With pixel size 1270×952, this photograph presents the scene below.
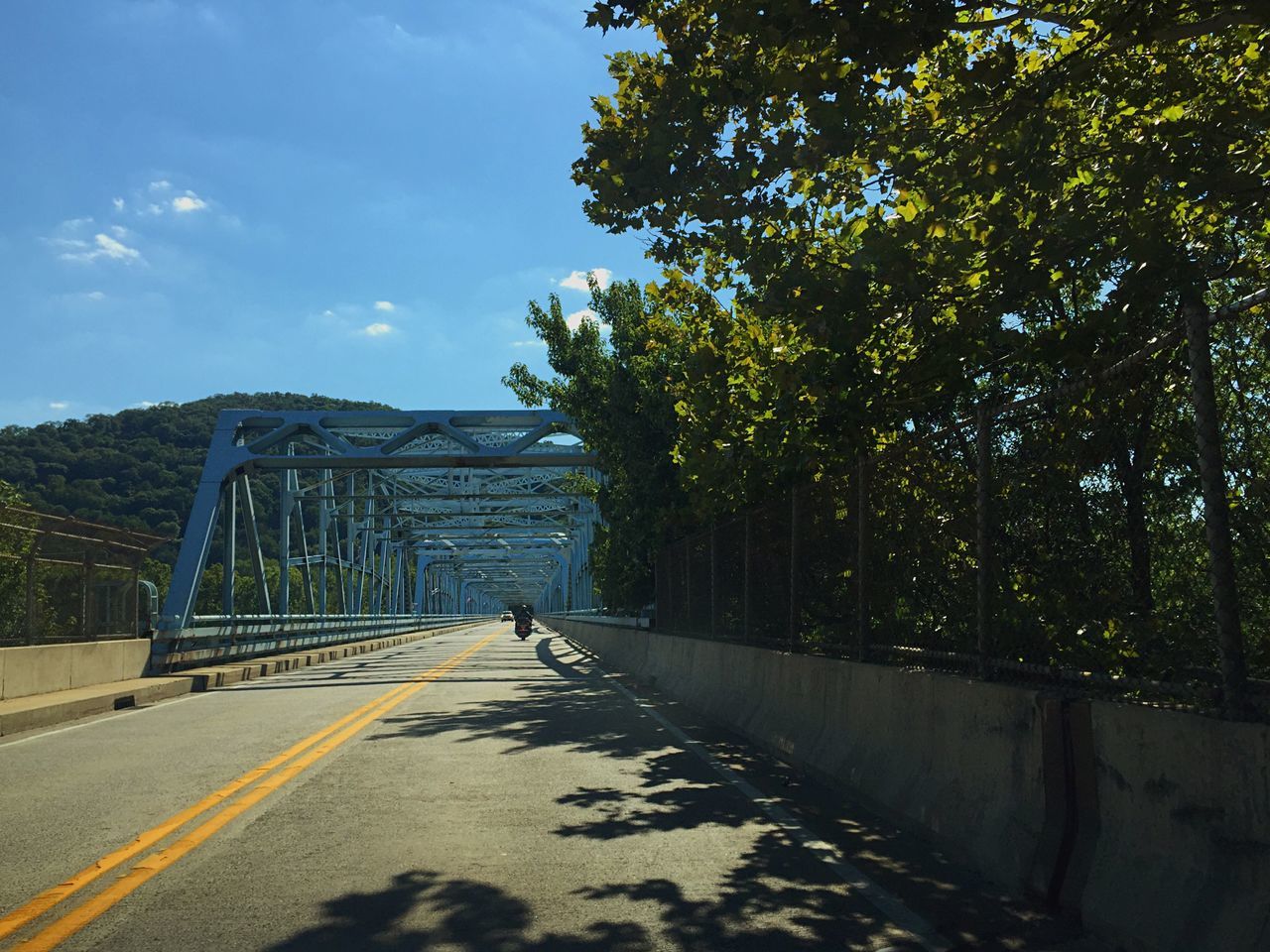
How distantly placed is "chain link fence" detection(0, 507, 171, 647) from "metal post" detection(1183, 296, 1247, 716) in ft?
47.6

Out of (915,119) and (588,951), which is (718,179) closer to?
(915,119)

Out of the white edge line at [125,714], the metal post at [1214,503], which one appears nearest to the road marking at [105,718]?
the white edge line at [125,714]

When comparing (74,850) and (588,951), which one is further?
A: (74,850)

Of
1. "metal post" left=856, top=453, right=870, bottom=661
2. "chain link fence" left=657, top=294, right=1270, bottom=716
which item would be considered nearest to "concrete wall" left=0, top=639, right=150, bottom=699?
"chain link fence" left=657, top=294, right=1270, bottom=716

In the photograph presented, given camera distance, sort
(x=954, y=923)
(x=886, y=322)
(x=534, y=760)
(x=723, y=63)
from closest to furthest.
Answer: (x=954, y=923)
(x=723, y=63)
(x=886, y=322)
(x=534, y=760)

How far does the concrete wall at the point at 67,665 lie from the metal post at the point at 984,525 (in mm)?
12249

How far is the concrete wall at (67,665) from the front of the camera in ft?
49.5

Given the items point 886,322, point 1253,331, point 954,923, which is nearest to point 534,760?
point 886,322

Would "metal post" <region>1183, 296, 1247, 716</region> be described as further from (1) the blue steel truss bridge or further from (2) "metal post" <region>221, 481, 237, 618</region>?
(2) "metal post" <region>221, 481, 237, 618</region>

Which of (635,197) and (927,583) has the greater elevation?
(635,197)

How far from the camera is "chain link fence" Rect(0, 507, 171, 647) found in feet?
52.3

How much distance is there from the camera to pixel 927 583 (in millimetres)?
8672

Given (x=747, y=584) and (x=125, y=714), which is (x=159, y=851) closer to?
(x=747, y=584)

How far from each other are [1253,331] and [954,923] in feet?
8.96
